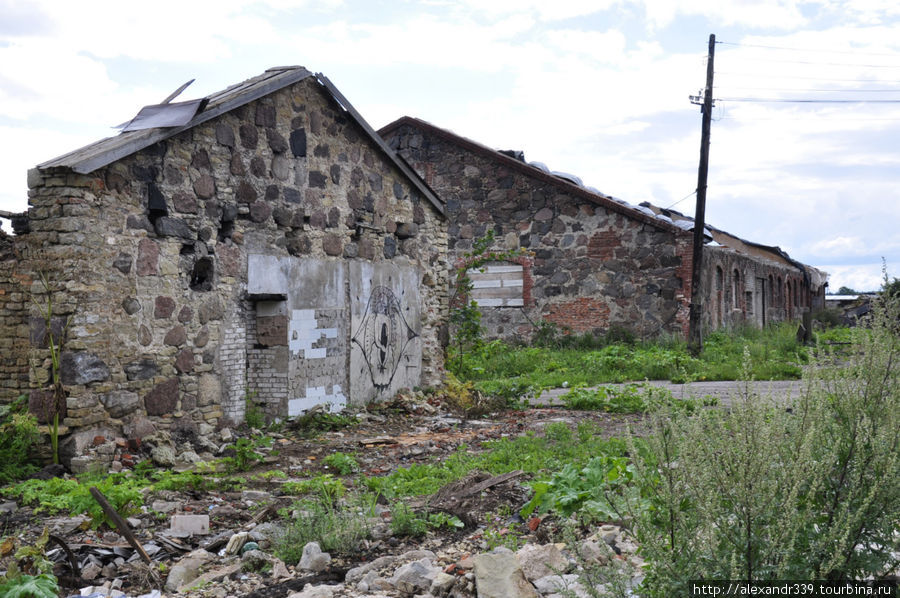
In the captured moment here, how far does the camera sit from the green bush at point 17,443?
7.02 meters

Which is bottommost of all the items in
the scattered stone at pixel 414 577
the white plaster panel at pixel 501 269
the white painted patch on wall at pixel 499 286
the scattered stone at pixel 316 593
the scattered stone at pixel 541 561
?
the scattered stone at pixel 316 593

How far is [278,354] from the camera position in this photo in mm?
9883

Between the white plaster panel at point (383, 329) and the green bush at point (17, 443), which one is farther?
the white plaster panel at point (383, 329)

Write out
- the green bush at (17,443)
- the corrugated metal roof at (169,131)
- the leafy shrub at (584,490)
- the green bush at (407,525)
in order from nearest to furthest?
the leafy shrub at (584,490) → the green bush at (407,525) → the green bush at (17,443) → the corrugated metal roof at (169,131)

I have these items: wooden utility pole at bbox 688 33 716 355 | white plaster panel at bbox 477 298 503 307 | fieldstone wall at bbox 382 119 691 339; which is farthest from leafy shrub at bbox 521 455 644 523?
white plaster panel at bbox 477 298 503 307

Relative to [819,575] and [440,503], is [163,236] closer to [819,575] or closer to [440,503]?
[440,503]

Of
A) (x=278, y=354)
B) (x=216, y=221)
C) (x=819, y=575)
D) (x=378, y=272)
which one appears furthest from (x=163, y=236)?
(x=819, y=575)

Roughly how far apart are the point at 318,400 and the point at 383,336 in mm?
1798

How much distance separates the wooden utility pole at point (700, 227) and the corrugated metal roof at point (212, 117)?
7.62 meters

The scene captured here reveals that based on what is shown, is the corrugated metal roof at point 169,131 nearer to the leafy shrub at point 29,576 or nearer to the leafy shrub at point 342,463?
the leafy shrub at point 342,463

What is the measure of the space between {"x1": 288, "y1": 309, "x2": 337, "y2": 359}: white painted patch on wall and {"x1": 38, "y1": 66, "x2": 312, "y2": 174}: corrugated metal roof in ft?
8.82

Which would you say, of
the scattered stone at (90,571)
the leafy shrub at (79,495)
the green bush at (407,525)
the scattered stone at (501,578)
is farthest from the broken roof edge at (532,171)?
the scattered stone at (90,571)

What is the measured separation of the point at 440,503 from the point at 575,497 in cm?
125

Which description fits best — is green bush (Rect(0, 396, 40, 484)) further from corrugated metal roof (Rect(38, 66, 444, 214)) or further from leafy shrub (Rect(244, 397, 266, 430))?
leafy shrub (Rect(244, 397, 266, 430))
